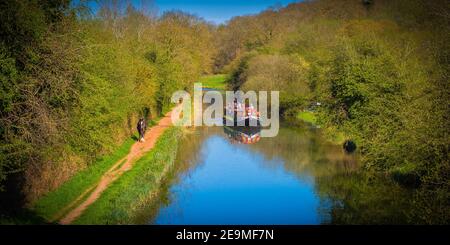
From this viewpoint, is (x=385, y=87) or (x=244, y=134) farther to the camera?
(x=244, y=134)

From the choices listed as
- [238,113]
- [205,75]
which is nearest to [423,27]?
[238,113]

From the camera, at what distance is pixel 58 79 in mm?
17016

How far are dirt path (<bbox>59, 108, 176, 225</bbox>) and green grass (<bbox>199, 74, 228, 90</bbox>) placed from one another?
49745mm

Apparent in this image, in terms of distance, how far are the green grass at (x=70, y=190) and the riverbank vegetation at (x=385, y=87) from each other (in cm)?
1165

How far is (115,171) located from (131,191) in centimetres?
348

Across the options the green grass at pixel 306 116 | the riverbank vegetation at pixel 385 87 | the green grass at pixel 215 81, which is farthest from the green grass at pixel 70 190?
the green grass at pixel 215 81

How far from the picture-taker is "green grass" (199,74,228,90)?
90.3 m

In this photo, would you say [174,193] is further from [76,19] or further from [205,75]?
[205,75]

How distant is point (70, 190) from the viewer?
1945cm
